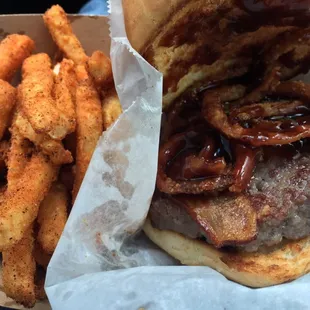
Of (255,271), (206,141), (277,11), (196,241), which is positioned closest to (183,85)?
(206,141)

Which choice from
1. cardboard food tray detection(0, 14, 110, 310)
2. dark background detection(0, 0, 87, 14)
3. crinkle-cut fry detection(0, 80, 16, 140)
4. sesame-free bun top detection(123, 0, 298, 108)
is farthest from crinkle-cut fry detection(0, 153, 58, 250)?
dark background detection(0, 0, 87, 14)

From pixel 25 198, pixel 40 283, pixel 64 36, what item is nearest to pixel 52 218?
pixel 25 198

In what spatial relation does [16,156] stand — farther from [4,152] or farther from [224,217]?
[224,217]

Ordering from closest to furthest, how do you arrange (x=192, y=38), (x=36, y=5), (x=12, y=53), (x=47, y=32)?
(x=192, y=38) < (x=12, y=53) < (x=47, y=32) < (x=36, y=5)

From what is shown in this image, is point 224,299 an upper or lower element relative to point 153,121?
lower

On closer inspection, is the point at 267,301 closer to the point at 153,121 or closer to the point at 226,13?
the point at 153,121

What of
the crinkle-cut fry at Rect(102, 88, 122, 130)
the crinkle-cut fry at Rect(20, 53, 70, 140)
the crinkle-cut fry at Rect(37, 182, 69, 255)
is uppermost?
the crinkle-cut fry at Rect(20, 53, 70, 140)

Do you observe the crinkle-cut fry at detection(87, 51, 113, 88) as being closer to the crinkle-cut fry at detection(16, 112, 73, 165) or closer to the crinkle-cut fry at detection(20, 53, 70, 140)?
the crinkle-cut fry at detection(20, 53, 70, 140)

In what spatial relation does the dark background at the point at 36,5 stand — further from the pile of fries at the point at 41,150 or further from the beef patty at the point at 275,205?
the beef patty at the point at 275,205
